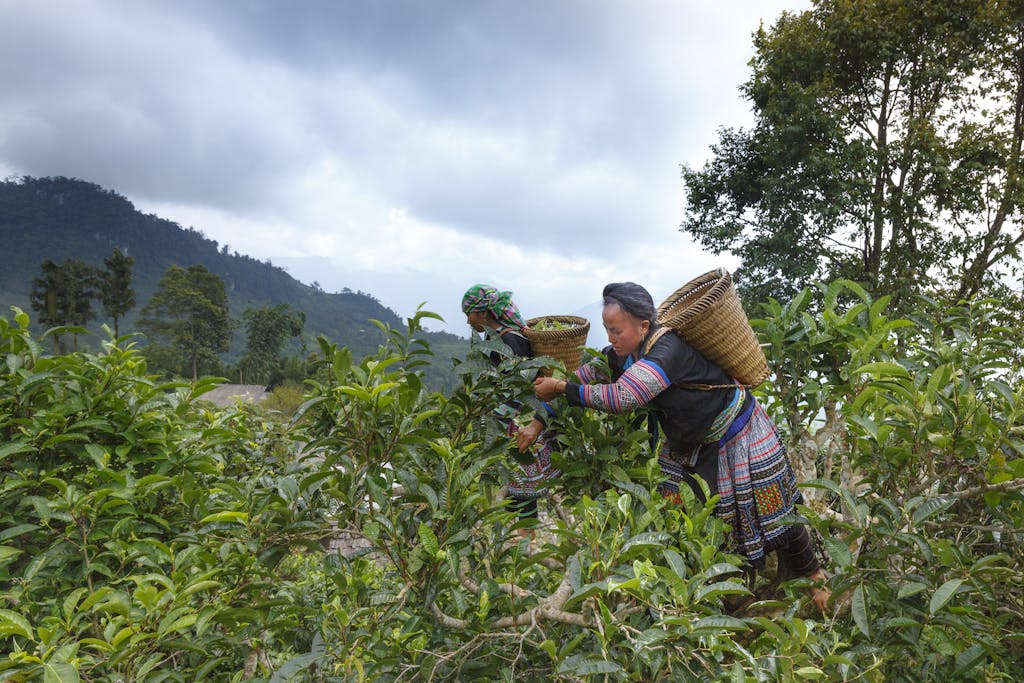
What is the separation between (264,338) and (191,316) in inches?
254

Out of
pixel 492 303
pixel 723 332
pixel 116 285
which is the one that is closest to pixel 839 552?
pixel 723 332

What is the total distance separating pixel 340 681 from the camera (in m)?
1.60

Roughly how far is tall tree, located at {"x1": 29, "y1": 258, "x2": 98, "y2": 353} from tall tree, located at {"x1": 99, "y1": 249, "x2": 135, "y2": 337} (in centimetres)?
232

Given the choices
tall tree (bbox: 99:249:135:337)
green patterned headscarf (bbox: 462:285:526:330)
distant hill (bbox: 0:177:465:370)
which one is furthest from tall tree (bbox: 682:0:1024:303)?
distant hill (bbox: 0:177:465:370)

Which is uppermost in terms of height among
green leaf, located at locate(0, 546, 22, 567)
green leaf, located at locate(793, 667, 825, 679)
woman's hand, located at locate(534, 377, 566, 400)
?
woman's hand, located at locate(534, 377, 566, 400)

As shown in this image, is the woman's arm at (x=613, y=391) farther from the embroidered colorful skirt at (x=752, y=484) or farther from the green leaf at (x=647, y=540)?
the green leaf at (x=647, y=540)

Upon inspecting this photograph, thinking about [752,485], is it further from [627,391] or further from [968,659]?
[968,659]

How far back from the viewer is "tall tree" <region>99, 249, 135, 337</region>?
45.4m

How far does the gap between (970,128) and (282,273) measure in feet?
491

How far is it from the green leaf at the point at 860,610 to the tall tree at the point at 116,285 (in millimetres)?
53079

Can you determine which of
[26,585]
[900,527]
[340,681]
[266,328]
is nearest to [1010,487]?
[900,527]

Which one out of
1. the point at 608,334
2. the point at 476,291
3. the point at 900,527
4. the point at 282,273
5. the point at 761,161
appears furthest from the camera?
the point at 282,273

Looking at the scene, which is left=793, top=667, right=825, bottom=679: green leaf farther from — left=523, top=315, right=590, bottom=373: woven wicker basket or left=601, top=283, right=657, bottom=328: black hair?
left=523, top=315, right=590, bottom=373: woven wicker basket

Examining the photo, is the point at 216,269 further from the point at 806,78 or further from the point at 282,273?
the point at 806,78
